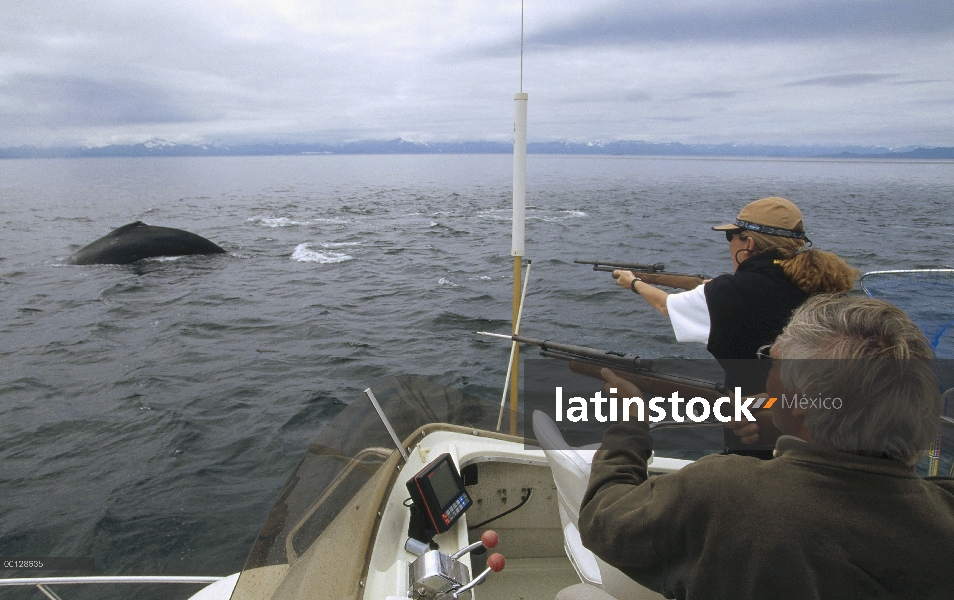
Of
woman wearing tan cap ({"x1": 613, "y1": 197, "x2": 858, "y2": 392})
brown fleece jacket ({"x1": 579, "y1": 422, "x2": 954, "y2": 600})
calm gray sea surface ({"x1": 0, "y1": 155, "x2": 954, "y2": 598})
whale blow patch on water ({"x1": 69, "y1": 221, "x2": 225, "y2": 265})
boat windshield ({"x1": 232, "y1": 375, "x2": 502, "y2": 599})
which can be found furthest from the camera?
whale blow patch on water ({"x1": 69, "y1": 221, "x2": 225, "y2": 265})

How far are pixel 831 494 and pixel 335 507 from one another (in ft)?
6.39

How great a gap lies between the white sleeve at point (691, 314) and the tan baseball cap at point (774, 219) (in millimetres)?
367

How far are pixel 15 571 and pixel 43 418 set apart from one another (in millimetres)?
3584

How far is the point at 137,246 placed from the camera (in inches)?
793

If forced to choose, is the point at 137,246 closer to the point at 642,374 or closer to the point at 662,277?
the point at 662,277

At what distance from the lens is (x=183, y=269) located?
18609 mm

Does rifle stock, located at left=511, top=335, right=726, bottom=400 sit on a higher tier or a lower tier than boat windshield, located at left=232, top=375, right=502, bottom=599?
higher

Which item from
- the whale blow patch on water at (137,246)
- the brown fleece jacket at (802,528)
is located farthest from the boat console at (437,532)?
the whale blow patch on water at (137,246)

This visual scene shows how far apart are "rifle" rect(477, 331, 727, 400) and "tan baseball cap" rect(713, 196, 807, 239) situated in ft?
2.53

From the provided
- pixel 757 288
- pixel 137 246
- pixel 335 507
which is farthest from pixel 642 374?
pixel 137 246

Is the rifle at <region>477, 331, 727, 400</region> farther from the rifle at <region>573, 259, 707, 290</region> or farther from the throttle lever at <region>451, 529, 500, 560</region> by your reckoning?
the rifle at <region>573, 259, 707, 290</region>

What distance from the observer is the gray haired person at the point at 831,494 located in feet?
4.22

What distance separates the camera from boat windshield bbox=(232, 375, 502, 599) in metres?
2.26

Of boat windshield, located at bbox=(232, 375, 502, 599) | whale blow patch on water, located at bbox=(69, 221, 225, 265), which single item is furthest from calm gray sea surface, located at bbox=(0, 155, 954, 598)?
boat windshield, located at bbox=(232, 375, 502, 599)
